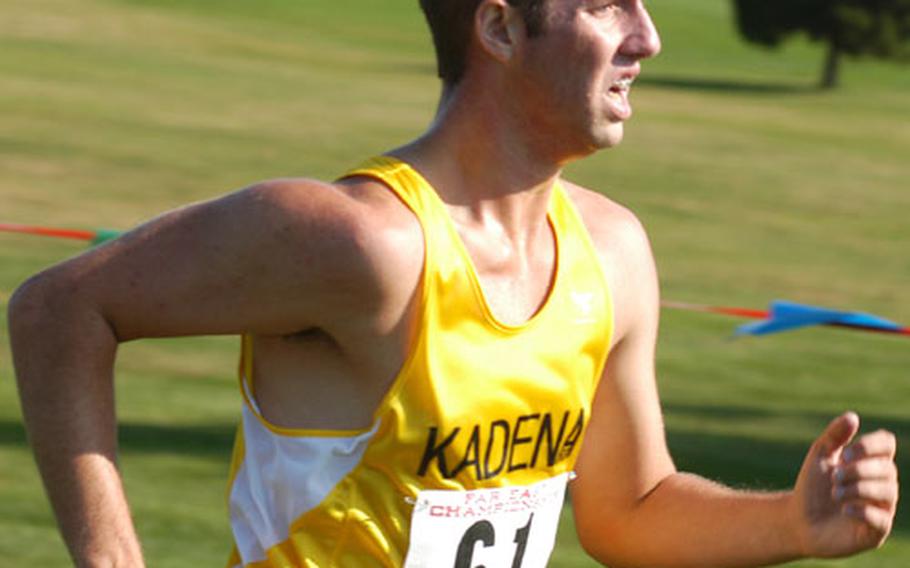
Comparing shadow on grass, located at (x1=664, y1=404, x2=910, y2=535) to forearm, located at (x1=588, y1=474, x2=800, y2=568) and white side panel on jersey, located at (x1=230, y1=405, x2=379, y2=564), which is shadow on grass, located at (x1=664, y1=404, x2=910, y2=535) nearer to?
forearm, located at (x1=588, y1=474, x2=800, y2=568)

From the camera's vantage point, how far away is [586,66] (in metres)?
3.00

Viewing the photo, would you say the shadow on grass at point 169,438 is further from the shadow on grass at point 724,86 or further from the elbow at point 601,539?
the shadow on grass at point 724,86

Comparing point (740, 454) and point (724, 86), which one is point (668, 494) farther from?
point (724, 86)

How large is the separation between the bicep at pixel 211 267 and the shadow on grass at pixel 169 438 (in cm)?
518

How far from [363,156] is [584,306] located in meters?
17.8

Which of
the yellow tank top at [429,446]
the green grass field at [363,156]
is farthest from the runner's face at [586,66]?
the green grass field at [363,156]

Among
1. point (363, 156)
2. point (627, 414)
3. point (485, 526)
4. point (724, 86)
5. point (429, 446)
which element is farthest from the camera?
point (724, 86)

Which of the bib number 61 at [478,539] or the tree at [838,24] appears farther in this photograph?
the tree at [838,24]

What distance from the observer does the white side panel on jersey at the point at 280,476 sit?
2971 millimetres

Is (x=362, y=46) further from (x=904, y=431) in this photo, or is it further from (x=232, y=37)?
(x=904, y=431)

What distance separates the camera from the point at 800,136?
2731 centimetres

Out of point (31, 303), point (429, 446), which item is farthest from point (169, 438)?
point (31, 303)

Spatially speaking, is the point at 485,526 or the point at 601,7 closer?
the point at 601,7

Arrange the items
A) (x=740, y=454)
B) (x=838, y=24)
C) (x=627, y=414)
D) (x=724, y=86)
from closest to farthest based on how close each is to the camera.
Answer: (x=627, y=414), (x=740, y=454), (x=724, y=86), (x=838, y=24)
